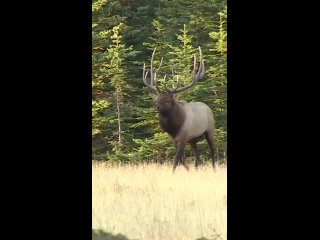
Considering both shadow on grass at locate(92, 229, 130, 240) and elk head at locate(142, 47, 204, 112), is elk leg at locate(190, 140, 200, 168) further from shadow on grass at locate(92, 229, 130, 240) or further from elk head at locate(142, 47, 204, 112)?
shadow on grass at locate(92, 229, 130, 240)

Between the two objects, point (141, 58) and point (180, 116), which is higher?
point (141, 58)

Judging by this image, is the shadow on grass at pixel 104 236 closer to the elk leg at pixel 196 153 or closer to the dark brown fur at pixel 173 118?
the dark brown fur at pixel 173 118

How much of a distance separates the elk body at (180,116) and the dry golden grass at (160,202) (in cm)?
26

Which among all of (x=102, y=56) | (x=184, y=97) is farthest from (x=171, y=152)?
(x=102, y=56)

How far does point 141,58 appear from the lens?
26.5ft

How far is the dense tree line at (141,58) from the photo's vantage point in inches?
313

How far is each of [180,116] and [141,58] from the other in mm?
766

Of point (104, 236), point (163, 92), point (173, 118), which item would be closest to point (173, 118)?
point (173, 118)

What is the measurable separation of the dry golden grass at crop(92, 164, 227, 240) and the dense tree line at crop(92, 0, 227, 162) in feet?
0.63

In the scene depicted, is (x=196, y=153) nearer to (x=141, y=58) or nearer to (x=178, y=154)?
(x=178, y=154)

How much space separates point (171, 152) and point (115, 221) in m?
1.04

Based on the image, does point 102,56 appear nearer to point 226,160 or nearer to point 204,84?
point 204,84
